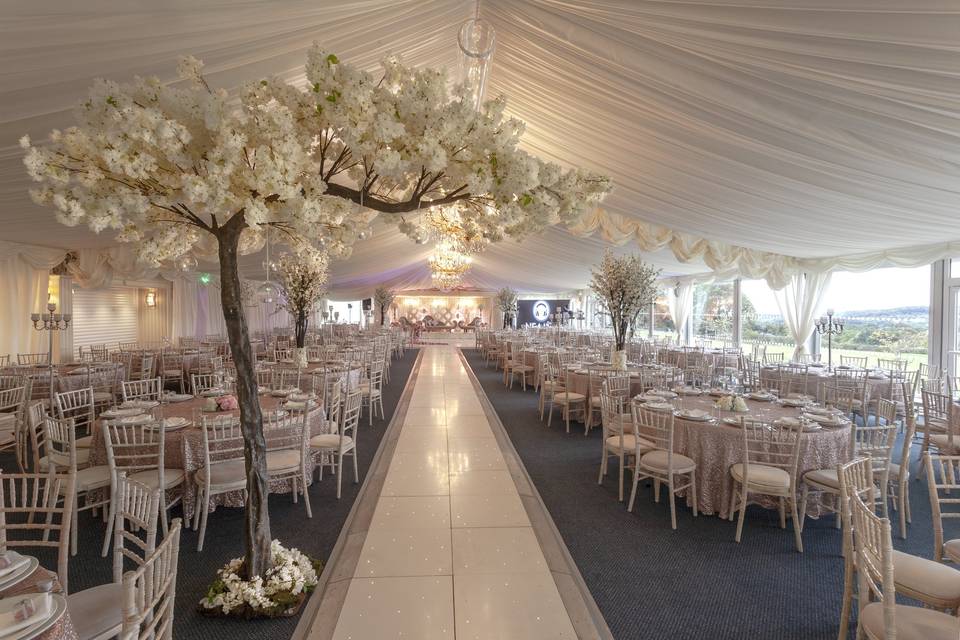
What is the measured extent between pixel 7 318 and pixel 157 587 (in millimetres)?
9774

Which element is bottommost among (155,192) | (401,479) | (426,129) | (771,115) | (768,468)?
(401,479)

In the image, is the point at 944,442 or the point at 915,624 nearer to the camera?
the point at 915,624

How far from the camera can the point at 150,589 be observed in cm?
158

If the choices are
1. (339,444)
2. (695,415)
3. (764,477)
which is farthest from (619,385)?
(339,444)

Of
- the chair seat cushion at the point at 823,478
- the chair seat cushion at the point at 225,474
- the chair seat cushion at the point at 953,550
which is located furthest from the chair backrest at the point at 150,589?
the chair seat cushion at the point at 823,478

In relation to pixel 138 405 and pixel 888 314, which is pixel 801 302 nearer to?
pixel 888 314

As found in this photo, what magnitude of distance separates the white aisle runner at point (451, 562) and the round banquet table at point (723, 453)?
158 centimetres

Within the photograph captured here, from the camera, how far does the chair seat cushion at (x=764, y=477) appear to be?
3730 millimetres

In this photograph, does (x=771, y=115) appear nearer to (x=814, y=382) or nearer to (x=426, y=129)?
(x=426, y=129)

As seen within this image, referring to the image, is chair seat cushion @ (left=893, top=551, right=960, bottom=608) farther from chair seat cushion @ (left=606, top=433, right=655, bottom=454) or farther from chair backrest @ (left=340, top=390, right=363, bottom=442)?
chair backrest @ (left=340, top=390, right=363, bottom=442)

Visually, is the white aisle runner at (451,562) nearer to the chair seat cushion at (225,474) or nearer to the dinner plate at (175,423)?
the chair seat cushion at (225,474)

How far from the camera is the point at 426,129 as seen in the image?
1.89 meters

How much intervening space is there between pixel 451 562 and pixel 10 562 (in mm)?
2225

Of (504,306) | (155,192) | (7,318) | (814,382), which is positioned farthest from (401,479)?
(504,306)
